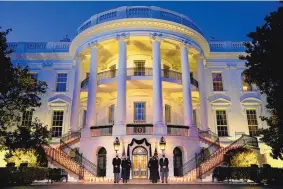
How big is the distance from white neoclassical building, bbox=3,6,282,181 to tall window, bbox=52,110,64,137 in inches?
3.8

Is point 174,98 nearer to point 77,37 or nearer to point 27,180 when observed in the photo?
point 77,37

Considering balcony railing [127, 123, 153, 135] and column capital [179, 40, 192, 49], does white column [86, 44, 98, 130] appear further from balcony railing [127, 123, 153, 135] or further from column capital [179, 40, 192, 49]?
column capital [179, 40, 192, 49]

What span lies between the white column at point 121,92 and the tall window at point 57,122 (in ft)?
28.6

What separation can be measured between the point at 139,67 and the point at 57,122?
9947mm

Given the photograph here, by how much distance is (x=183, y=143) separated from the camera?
62.4ft

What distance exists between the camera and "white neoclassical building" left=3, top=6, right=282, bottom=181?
18.7 m

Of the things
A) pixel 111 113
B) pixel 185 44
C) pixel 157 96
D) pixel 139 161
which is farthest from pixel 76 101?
pixel 185 44

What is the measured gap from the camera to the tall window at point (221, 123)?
1009 inches

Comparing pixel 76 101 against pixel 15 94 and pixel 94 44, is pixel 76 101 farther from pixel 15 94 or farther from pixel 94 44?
pixel 15 94

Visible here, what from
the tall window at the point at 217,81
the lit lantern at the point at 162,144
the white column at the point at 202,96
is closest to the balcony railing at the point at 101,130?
the lit lantern at the point at 162,144

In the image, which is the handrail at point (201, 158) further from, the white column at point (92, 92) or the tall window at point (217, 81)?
the white column at point (92, 92)

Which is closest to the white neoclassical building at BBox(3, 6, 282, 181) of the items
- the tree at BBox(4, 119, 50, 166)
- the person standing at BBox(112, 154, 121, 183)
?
the person standing at BBox(112, 154, 121, 183)

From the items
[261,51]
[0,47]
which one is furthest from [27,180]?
[261,51]

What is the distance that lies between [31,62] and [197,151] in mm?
18745
